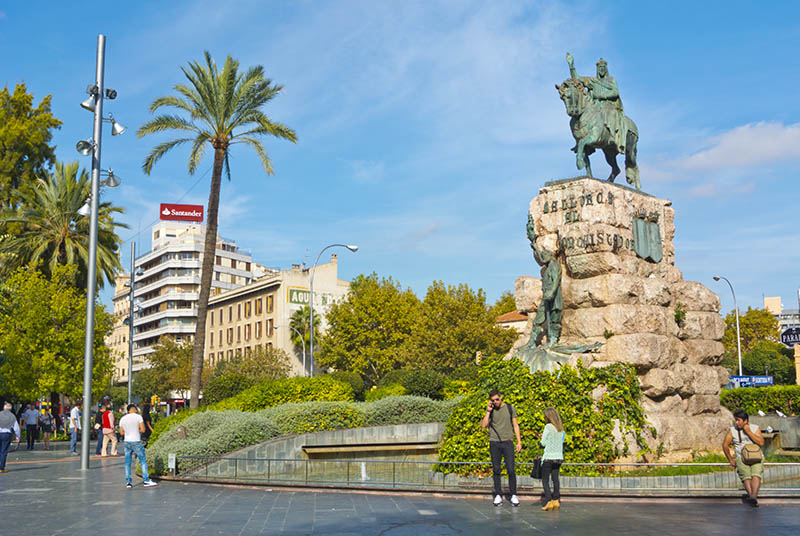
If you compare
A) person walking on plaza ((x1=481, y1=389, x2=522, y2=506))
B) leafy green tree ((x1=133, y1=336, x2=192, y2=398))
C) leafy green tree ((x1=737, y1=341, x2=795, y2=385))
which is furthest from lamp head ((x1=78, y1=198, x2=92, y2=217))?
leafy green tree ((x1=737, y1=341, x2=795, y2=385))

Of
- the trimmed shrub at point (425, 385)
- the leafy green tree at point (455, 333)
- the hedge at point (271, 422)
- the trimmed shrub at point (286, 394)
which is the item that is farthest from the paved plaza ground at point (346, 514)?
the leafy green tree at point (455, 333)

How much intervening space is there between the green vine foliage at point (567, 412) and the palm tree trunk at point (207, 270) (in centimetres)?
1319

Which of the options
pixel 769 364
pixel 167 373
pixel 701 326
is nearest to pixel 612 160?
pixel 701 326

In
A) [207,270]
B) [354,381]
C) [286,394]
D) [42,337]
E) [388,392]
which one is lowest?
[388,392]

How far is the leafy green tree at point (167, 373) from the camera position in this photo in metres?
70.8

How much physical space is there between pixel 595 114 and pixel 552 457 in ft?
32.6

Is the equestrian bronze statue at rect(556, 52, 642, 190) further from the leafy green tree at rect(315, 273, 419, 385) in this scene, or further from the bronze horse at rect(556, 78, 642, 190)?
the leafy green tree at rect(315, 273, 419, 385)

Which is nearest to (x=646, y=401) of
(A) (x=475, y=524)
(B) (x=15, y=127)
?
(A) (x=475, y=524)

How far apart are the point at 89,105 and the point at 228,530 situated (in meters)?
13.2

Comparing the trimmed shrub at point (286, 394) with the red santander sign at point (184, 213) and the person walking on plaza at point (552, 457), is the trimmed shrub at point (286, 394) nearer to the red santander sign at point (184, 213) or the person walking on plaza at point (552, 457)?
the person walking on plaza at point (552, 457)

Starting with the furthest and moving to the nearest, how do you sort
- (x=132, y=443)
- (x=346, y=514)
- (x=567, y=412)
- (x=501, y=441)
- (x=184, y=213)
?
(x=184, y=213) → (x=132, y=443) → (x=567, y=412) → (x=501, y=441) → (x=346, y=514)

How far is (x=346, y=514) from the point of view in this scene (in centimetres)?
1042

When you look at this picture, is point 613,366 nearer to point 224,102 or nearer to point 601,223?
point 601,223

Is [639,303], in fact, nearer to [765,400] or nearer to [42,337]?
[765,400]
